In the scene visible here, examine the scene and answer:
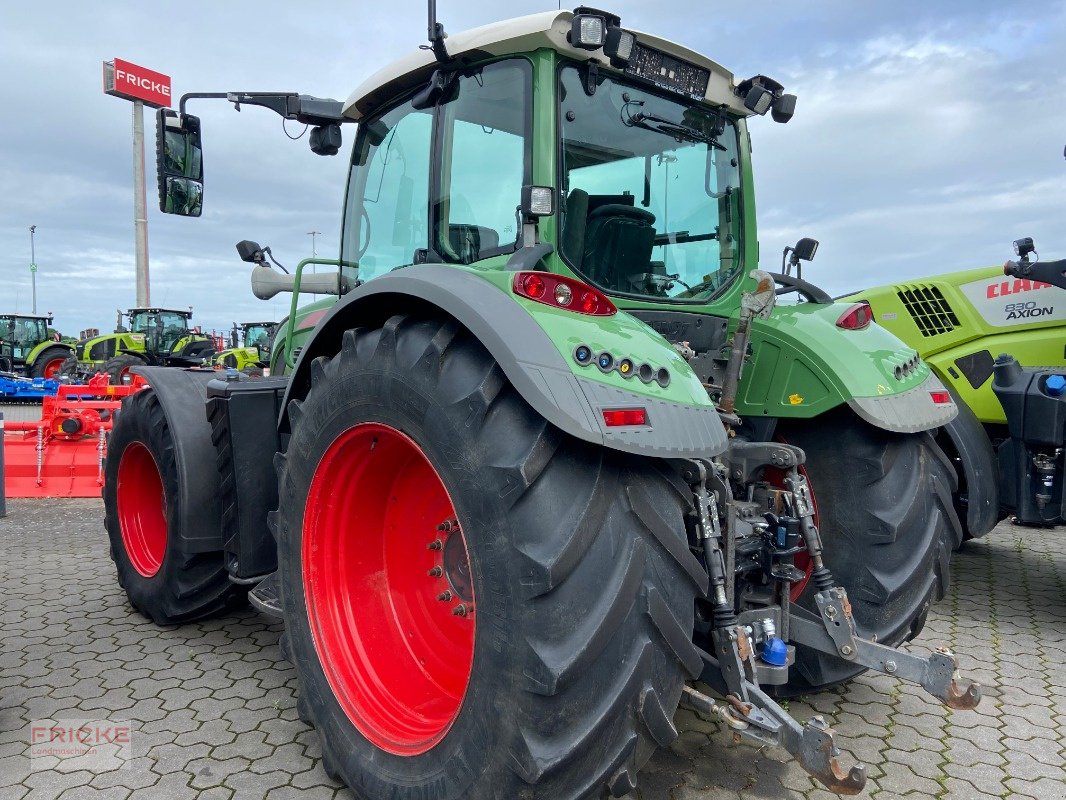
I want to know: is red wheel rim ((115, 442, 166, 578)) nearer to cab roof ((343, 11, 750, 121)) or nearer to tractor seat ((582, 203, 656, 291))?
cab roof ((343, 11, 750, 121))

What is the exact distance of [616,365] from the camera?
1.92m

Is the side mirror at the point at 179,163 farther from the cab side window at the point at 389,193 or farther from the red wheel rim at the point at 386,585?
the red wheel rim at the point at 386,585

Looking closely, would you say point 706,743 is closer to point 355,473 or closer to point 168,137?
point 355,473

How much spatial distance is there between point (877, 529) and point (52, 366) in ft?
75.1

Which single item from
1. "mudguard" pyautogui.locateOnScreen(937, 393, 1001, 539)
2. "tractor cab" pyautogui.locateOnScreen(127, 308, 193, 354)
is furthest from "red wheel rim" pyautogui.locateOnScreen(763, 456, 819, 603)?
"tractor cab" pyautogui.locateOnScreen(127, 308, 193, 354)

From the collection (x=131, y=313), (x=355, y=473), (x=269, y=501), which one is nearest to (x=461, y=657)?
(x=355, y=473)

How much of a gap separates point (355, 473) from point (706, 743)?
4.99 ft

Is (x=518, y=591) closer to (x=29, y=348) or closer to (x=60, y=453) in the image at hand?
(x=60, y=453)

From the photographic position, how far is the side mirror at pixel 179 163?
3301 mm

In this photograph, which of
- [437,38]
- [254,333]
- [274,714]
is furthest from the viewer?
[254,333]

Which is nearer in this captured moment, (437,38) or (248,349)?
(437,38)

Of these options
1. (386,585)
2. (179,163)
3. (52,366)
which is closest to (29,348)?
(52,366)

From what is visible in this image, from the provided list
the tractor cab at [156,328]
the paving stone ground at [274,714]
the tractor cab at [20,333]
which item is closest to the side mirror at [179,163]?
the paving stone ground at [274,714]

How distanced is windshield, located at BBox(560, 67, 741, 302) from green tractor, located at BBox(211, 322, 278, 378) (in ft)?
50.4
